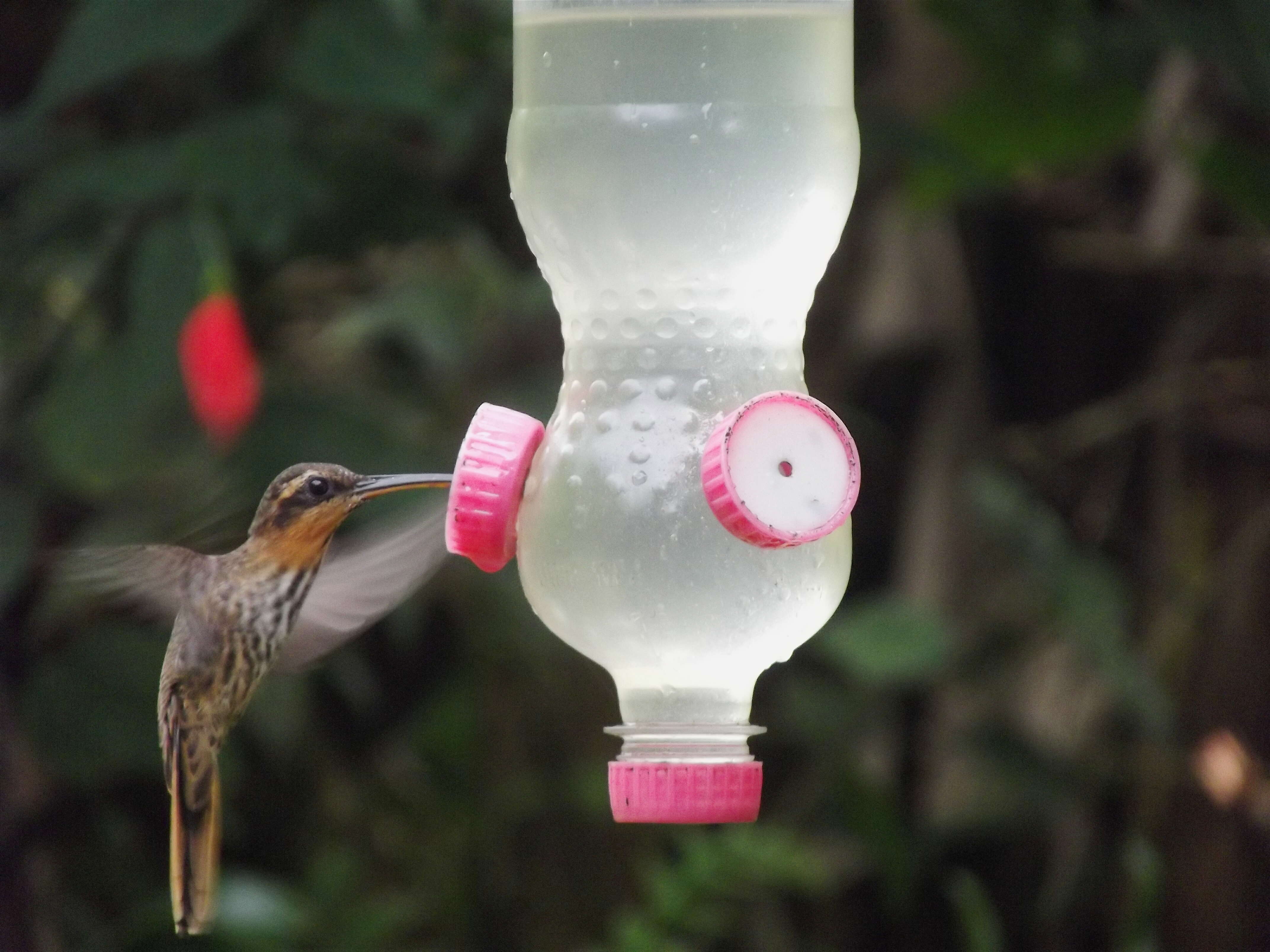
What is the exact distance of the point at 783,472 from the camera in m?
1.90

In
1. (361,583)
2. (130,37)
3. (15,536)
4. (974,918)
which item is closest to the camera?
(361,583)

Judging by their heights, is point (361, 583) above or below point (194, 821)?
above

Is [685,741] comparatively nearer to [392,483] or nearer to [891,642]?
[392,483]

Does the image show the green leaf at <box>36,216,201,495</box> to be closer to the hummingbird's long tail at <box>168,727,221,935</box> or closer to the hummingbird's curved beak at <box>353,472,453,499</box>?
the hummingbird's long tail at <box>168,727,221,935</box>

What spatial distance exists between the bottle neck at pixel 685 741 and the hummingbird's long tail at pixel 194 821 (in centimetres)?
65

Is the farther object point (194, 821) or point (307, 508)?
point (194, 821)

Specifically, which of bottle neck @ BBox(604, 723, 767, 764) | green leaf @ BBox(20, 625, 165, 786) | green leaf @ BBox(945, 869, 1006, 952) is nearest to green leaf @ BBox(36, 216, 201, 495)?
green leaf @ BBox(20, 625, 165, 786)

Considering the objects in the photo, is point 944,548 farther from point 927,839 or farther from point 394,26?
point 394,26

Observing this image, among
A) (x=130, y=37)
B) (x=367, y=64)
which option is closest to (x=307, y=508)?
(x=130, y=37)

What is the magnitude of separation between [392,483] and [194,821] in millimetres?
631

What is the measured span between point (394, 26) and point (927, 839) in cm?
255

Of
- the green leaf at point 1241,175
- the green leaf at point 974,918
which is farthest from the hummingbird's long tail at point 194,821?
the green leaf at point 1241,175

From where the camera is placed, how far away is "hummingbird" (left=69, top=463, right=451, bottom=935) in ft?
7.26

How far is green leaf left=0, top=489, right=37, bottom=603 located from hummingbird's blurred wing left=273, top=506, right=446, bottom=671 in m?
1.28
